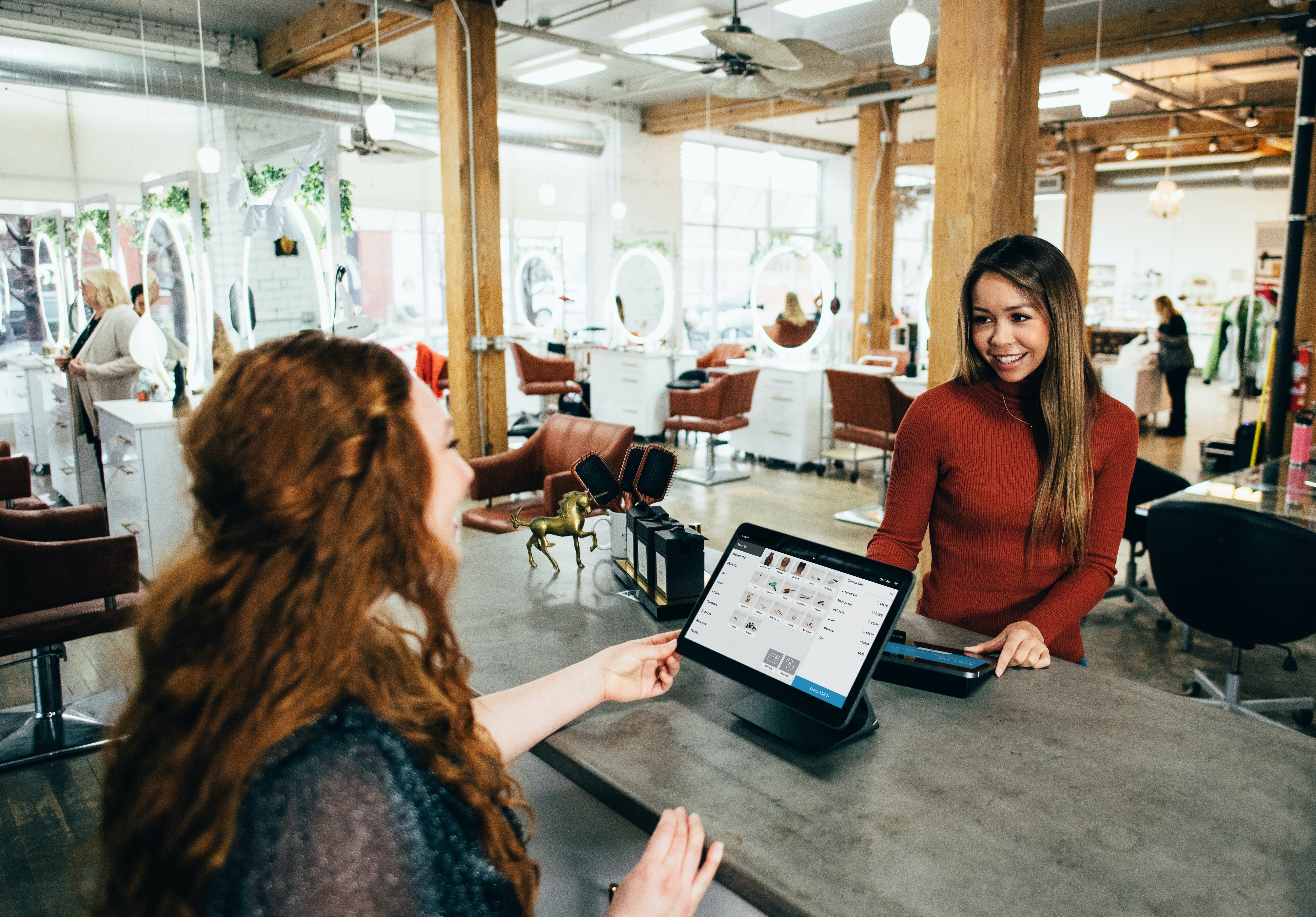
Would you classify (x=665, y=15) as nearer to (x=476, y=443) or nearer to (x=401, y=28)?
(x=401, y=28)

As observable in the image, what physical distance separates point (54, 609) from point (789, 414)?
19.2 ft

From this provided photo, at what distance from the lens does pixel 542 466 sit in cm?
473

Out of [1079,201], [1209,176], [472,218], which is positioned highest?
[1209,176]

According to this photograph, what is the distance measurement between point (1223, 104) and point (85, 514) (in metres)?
12.2

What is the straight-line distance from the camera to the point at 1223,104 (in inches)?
413

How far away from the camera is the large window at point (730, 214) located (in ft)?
44.5

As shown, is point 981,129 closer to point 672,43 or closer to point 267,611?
point 267,611

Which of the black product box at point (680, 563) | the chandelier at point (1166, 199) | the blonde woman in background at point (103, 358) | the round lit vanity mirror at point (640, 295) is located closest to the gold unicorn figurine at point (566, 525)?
the black product box at point (680, 563)

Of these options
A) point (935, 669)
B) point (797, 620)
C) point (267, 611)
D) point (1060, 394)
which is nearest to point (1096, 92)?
point (1060, 394)

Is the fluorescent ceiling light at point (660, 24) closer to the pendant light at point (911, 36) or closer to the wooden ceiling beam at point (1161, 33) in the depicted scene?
the wooden ceiling beam at point (1161, 33)

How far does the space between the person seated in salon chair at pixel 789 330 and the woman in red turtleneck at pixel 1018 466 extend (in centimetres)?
716

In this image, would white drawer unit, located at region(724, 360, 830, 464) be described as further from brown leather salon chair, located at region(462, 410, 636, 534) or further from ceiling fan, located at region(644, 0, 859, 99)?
brown leather salon chair, located at region(462, 410, 636, 534)

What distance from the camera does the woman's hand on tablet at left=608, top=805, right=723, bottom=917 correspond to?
0.99 metres

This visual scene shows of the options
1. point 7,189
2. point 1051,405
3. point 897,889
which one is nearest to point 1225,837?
point 897,889
